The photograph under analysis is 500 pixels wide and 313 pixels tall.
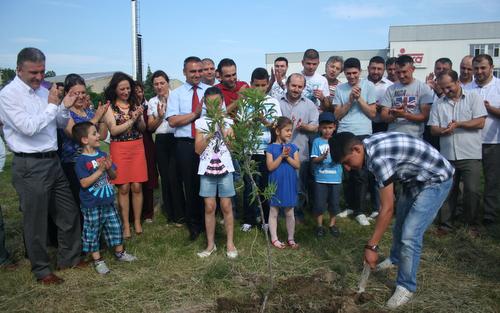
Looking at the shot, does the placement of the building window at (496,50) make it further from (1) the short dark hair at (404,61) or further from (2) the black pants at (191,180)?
(2) the black pants at (191,180)

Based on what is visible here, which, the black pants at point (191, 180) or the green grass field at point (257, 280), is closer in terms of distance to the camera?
the green grass field at point (257, 280)

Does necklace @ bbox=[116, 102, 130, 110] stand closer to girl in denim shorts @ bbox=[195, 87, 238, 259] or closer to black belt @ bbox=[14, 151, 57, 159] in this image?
girl in denim shorts @ bbox=[195, 87, 238, 259]

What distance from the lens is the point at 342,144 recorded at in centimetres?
358

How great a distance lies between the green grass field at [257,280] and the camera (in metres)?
3.89

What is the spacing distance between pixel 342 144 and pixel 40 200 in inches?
134

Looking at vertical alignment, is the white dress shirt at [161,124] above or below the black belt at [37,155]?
above

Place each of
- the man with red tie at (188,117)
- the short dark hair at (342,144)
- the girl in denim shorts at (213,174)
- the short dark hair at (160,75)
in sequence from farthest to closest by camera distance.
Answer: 1. the short dark hair at (160,75)
2. the man with red tie at (188,117)
3. the girl in denim shorts at (213,174)
4. the short dark hair at (342,144)

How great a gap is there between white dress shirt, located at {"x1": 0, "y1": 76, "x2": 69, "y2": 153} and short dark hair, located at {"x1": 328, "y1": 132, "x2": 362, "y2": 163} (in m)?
3.02

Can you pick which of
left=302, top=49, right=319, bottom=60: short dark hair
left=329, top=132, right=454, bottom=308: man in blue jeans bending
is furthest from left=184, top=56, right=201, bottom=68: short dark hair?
left=329, top=132, right=454, bottom=308: man in blue jeans bending

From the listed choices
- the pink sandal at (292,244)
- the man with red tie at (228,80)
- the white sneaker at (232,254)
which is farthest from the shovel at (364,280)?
the man with red tie at (228,80)

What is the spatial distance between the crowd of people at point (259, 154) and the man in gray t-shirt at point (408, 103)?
0.07 ft

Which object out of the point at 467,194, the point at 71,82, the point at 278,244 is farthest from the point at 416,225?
the point at 71,82

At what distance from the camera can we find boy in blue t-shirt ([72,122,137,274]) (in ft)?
15.9

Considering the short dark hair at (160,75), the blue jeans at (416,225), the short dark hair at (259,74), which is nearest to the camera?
the blue jeans at (416,225)
